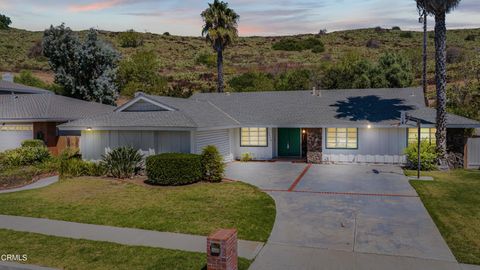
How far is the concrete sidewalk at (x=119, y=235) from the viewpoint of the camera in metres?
10.1

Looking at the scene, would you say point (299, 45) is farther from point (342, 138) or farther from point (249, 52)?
point (342, 138)

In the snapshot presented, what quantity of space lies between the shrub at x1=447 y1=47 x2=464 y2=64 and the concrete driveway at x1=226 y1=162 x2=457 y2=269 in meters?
52.5

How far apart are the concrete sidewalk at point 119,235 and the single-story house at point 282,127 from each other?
30.9 ft

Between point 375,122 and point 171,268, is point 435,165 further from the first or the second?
point 171,268

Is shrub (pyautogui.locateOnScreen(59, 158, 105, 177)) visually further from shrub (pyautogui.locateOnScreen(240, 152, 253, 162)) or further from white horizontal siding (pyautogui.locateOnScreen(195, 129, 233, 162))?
shrub (pyautogui.locateOnScreen(240, 152, 253, 162))

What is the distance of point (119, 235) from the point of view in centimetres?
1109

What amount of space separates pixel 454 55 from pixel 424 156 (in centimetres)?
5397

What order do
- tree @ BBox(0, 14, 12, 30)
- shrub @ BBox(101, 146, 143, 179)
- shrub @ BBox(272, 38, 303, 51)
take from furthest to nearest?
1. tree @ BBox(0, 14, 12, 30)
2. shrub @ BBox(272, 38, 303, 51)
3. shrub @ BBox(101, 146, 143, 179)

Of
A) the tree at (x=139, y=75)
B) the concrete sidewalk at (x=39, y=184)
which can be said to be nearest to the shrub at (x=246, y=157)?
the concrete sidewalk at (x=39, y=184)

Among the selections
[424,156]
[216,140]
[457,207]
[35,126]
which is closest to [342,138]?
[424,156]

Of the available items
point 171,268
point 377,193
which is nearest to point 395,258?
point 171,268

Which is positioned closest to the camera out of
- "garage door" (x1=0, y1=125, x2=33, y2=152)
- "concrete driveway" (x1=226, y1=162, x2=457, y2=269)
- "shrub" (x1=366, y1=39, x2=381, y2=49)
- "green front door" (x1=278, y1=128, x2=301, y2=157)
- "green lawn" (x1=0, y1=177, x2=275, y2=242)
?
"concrete driveway" (x1=226, y1=162, x2=457, y2=269)

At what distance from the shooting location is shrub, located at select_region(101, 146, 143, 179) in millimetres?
20094

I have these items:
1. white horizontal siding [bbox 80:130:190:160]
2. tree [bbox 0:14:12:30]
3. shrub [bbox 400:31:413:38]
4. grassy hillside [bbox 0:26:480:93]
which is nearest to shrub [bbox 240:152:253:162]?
white horizontal siding [bbox 80:130:190:160]
